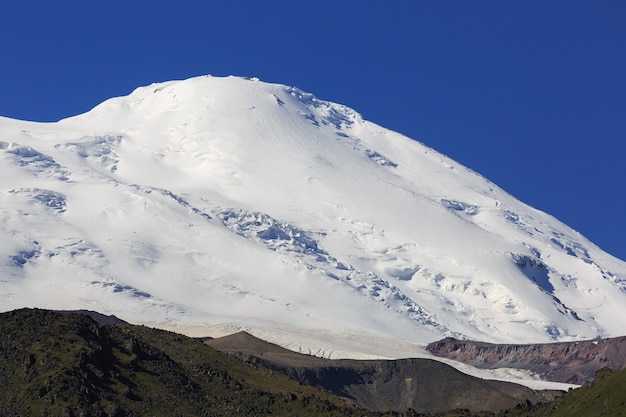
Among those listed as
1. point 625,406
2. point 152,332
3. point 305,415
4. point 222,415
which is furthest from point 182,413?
point 625,406

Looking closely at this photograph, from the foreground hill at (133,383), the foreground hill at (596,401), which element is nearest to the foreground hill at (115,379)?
the foreground hill at (133,383)

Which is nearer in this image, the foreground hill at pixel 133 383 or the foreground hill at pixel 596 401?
the foreground hill at pixel 596 401

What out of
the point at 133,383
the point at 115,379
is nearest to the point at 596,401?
the point at 133,383

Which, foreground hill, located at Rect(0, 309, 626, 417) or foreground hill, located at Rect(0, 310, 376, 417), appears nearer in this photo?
foreground hill, located at Rect(0, 309, 626, 417)

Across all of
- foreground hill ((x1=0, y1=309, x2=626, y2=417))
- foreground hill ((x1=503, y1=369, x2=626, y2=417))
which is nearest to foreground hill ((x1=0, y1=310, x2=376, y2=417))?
foreground hill ((x1=0, y1=309, x2=626, y2=417))

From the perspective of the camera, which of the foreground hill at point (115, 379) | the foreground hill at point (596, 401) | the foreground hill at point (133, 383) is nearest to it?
the foreground hill at point (596, 401)

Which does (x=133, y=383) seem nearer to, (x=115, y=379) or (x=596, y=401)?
(x=115, y=379)

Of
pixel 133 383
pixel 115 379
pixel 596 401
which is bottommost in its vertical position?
pixel 115 379

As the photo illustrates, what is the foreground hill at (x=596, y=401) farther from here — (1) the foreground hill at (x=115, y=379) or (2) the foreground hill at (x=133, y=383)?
(1) the foreground hill at (x=115, y=379)

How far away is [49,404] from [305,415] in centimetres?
2560

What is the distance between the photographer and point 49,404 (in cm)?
10150

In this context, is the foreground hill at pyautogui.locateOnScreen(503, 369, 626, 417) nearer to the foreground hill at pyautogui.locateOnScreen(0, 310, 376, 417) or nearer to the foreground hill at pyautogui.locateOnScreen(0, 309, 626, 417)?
the foreground hill at pyautogui.locateOnScreen(0, 309, 626, 417)

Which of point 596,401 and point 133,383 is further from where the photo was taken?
point 133,383

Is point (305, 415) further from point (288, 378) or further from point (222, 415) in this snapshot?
point (288, 378)
